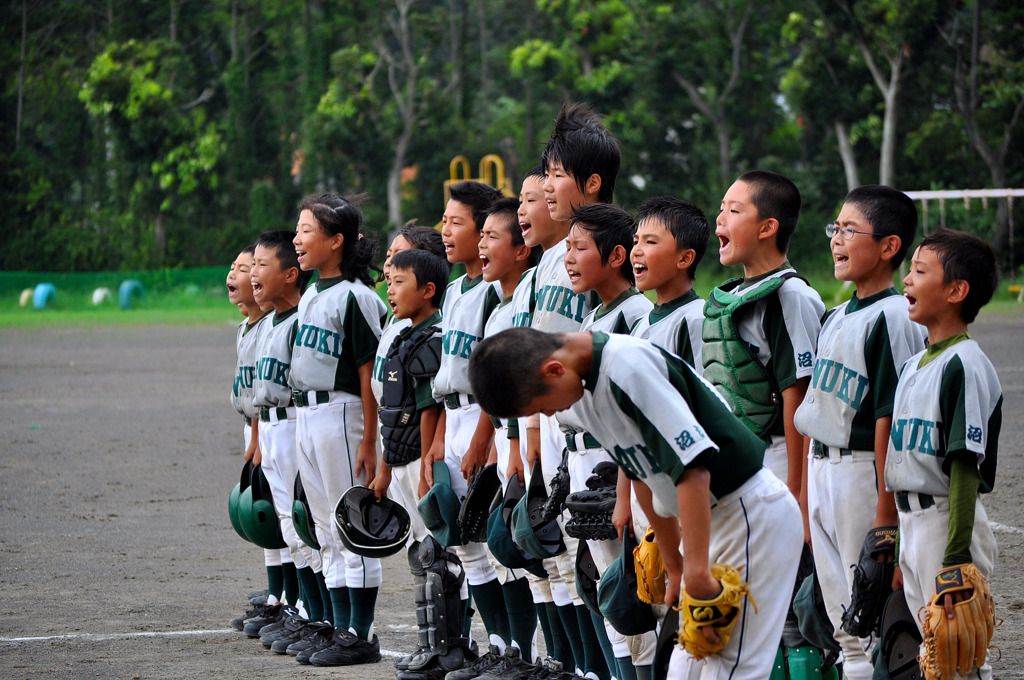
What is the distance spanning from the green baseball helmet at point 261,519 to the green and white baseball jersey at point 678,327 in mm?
2698

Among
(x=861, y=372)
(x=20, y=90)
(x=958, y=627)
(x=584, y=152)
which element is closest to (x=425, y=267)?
(x=584, y=152)

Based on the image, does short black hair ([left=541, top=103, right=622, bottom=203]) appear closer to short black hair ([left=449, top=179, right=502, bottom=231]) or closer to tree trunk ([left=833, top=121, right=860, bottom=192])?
short black hair ([left=449, top=179, right=502, bottom=231])

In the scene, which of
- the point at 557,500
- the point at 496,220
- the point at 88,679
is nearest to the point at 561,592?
the point at 557,500

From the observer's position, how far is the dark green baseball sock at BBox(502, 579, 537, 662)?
5391 mm

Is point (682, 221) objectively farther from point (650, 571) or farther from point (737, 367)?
point (650, 571)

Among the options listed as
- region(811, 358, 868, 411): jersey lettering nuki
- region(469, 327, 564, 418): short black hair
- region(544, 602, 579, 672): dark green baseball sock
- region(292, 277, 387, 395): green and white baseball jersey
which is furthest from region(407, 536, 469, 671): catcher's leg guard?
region(469, 327, 564, 418): short black hair

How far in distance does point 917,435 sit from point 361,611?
3.10 m

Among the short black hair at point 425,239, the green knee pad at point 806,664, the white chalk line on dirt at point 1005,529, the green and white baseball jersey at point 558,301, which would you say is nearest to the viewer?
the green knee pad at point 806,664

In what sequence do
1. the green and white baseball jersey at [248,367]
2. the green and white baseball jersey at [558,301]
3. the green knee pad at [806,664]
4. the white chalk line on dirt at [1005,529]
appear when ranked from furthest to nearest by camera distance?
the white chalk line on dirt at [1005,529] → the green and white baseball jersey at [248,367] → the green and white baseball jersey at [558,301] → the green knee pad at [806,664]

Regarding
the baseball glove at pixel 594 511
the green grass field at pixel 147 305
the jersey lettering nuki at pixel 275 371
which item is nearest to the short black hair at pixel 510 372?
the baseball glove at pixel 594 511

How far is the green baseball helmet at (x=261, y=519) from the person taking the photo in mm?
6340

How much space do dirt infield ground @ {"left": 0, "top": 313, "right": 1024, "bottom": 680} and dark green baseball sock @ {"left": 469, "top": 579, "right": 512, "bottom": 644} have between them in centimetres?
52

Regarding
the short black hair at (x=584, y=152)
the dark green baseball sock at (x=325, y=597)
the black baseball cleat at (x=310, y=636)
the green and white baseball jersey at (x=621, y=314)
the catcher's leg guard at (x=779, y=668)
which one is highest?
the short black hair at (x=584, y=152)

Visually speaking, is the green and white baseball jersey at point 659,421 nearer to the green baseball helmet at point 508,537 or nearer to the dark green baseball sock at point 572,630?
the green baseball helmet at point 508,537
